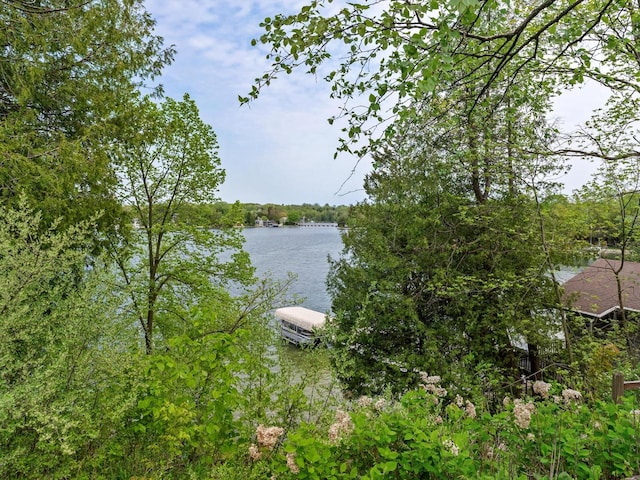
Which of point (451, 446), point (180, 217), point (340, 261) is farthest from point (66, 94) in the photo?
point (340, 261)

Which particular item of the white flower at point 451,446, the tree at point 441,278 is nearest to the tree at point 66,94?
the white flower at point 451,446

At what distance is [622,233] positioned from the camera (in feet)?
20.4

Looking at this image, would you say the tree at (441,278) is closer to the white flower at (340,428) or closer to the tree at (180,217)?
the tree at (180,217)

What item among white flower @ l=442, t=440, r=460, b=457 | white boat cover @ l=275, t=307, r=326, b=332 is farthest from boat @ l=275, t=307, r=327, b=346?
white flower @ l=442, t=440, r=460, b=457

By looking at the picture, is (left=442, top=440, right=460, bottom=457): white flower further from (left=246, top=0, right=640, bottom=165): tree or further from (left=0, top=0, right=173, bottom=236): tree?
(left=0, top=0, right=173, bottom=236): tree

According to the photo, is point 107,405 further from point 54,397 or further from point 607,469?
point 607,469

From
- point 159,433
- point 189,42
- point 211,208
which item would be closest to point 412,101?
point 159,433

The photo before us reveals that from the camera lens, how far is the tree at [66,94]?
4.13 meters

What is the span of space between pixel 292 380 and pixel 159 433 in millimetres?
771

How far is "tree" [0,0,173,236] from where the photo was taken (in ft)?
13.5

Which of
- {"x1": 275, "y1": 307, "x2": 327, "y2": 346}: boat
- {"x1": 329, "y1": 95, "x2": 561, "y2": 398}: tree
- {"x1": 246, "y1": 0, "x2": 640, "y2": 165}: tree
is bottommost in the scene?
{"x1": 275, "y1": 307, "x2": 327, "y2": 346}: boat

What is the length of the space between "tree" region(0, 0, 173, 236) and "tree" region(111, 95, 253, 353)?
248 cm

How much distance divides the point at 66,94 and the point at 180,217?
13.8 feet

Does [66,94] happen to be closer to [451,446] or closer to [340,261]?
[451,446]
